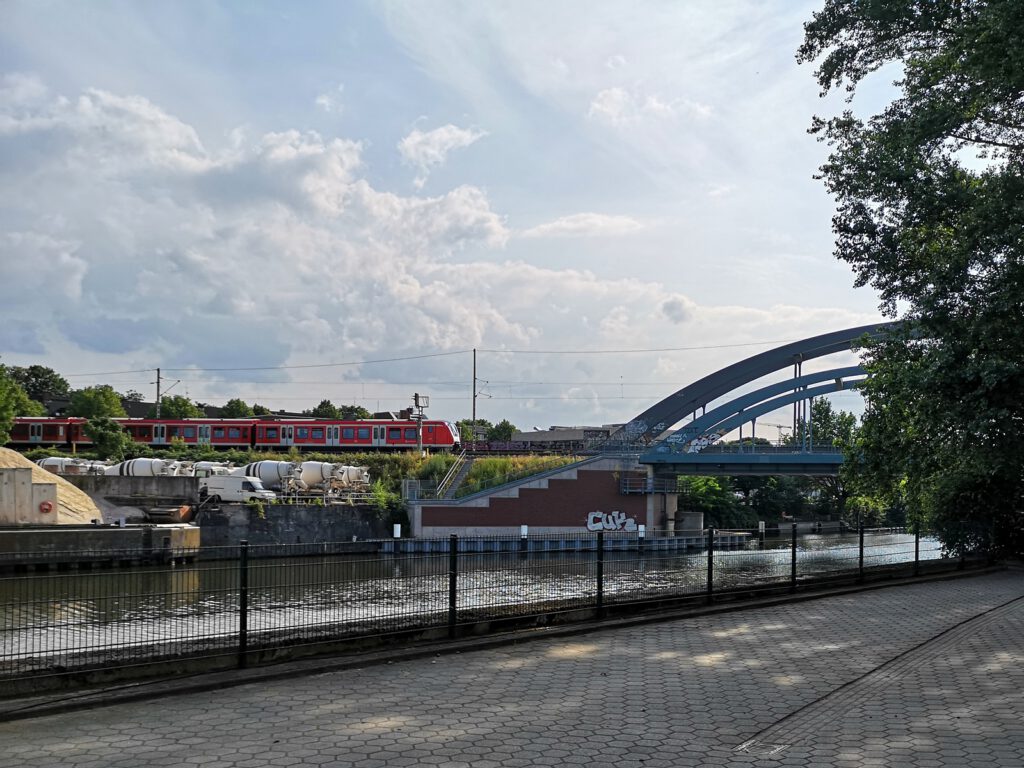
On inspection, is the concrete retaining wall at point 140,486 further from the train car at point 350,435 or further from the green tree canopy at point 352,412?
the green tree canopy at point 352,412

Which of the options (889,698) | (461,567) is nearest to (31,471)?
(461,567)

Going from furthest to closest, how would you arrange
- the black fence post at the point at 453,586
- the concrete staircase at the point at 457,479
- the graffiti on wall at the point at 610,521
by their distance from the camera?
the concrete staircase at the point at 457,479, the graffiti on wall at the point at 610,521, the black fence post at the point at 453,586

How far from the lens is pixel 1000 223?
15.6 meters

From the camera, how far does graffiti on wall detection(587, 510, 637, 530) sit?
52.8 metres

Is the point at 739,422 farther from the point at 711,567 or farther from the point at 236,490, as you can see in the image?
the point at 711,567

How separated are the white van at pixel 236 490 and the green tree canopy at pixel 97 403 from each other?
1706 inches

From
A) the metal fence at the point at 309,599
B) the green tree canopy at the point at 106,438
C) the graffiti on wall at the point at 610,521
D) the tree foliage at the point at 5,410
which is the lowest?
the graffiti on wall at the point at 610,521

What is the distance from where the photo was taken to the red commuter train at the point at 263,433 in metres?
67.4

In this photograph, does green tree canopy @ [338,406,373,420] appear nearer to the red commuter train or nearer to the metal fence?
the red commuter train

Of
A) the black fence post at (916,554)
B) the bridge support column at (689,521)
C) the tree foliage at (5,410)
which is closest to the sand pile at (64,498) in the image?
the tree foliage at (5,410)

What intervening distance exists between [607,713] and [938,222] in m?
14.7

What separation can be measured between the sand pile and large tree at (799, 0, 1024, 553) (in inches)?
1427

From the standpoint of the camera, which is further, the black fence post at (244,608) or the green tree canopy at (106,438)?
the green tree canopy at (106,438)

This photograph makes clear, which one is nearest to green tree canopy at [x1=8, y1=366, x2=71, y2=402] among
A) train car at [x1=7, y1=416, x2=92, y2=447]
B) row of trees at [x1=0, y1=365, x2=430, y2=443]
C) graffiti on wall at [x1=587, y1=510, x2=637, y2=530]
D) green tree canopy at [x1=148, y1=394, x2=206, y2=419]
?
row of trees at [x1=0, y1=365, x2=430, y2=443]
